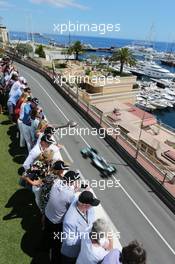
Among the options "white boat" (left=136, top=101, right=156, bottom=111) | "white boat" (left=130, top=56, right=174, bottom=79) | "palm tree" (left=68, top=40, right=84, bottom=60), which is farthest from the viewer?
"white boat" (left=130, top=56, right=174, bottom=79)

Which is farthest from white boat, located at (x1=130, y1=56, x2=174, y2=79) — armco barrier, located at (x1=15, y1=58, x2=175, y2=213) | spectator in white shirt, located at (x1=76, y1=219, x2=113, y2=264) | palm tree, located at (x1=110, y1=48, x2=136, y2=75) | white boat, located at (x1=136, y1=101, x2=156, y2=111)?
spectator in white shirt, located at (x1=76, y1=219, x2=113, y2=264)

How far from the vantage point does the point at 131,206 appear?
10.8 metres

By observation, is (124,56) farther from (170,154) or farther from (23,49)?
(170,154)

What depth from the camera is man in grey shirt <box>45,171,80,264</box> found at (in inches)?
219

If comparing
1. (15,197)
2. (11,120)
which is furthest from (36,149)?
(11,120)

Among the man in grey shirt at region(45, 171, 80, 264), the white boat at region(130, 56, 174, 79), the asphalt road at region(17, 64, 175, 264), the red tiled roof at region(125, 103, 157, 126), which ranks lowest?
the white boat at region(130, 56, 174, 79)

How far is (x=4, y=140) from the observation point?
38.9ft

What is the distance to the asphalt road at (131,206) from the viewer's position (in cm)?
915

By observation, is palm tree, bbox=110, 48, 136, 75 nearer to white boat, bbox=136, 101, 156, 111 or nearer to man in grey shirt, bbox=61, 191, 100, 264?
white boat, bbox=136, 101, 156, 111

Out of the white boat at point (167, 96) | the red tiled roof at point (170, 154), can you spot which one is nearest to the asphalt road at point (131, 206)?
the red tiled roof at point (170, 154)

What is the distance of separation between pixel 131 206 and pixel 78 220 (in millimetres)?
6241

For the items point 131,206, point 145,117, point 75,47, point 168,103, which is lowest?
point 168,103

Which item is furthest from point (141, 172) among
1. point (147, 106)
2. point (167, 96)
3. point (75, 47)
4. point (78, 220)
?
point (75, 47)

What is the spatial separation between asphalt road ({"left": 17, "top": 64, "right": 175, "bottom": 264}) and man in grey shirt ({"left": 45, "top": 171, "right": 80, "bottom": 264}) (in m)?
3.59
